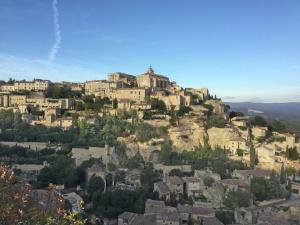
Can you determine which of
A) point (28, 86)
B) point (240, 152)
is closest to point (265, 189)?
point (240, 152)

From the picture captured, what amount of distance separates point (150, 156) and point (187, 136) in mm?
4592

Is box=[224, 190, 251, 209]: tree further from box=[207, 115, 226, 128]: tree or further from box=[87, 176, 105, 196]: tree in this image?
box=[207, 115, 226, 128]: tree

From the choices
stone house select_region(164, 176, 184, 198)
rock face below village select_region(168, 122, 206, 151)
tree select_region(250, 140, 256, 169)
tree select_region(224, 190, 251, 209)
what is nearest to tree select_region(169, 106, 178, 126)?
rock face below village select_region(168, 122, 206, 151)

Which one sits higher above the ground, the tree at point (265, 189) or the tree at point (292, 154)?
the tree at point (292, 154)

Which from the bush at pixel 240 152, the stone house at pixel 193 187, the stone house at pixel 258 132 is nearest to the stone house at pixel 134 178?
the stone house at pixel 193 187

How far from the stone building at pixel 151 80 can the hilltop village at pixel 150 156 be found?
8.92 feet

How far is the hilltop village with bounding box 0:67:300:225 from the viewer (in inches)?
958

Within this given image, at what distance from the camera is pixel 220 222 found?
2172 centimetres

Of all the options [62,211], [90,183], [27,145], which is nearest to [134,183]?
[90,183]

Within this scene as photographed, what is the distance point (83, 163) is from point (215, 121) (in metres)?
13.4

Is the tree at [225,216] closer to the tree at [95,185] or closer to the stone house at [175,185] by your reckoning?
the stone house at [175,185]

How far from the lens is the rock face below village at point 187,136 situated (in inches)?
1411

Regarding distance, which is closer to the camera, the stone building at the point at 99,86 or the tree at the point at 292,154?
the tree at the point at 292,154

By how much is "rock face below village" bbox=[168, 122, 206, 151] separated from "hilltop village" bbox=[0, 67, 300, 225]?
9 centimetres
